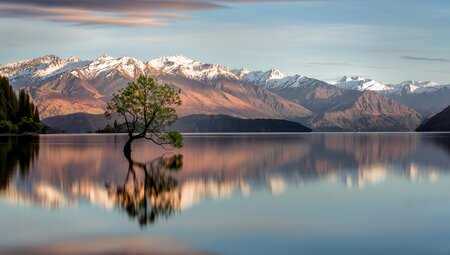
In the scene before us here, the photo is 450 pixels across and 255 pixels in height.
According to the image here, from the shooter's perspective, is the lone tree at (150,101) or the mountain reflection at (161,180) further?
the lone tree at (150,101)

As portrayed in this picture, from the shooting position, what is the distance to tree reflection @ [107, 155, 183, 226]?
131 ft

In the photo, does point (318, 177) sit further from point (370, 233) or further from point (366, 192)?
point (370, 233)

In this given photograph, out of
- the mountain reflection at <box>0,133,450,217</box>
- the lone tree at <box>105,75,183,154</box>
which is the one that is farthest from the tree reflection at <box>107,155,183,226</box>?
the lone tree at <box>105,75,183,154</box>

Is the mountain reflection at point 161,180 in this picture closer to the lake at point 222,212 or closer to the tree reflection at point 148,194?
the tree reflection at point 148,194

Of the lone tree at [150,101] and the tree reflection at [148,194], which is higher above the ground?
the lone tree at [150,101]

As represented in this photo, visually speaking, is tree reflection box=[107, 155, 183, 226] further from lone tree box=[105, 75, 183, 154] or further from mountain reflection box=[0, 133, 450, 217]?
lone tree box=[105, 75, 183, 154]

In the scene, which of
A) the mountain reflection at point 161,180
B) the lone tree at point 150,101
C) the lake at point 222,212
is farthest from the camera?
the lone tree at point 150,101

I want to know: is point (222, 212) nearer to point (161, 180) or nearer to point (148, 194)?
point (148, 194)

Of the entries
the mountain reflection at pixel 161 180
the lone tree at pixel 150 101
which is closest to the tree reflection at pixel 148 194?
the mountain reflection at pixel 161 180

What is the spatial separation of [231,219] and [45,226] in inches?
399

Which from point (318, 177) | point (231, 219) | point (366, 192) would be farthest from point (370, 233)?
point (318, 177)

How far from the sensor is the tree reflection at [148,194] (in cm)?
3988

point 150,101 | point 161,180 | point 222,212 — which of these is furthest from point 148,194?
point 150,101

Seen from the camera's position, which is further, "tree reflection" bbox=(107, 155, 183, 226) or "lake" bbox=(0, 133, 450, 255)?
"tree reflection" bbox=(107, 155, 183, 226)
